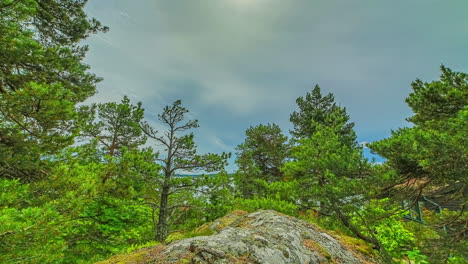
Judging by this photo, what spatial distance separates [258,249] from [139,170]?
5909 millimetres

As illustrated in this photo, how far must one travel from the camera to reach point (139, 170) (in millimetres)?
7363

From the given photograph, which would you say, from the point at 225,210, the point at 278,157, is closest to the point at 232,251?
the point at 225,210

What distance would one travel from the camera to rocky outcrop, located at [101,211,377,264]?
82.4 inches

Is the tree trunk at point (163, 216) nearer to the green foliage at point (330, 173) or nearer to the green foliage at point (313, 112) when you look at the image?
the green foliage at point (330, 173)

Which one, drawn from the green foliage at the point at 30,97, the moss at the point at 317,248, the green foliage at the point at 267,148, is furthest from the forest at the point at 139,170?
the green foliage at the point at 267,148

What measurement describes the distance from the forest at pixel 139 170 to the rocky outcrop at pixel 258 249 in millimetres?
934

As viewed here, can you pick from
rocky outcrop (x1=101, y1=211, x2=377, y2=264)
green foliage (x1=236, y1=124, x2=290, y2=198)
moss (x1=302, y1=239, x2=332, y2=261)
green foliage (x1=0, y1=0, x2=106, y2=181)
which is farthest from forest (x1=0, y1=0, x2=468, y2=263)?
green foliage (x1=236, y1=124, x2=290, y2=198)

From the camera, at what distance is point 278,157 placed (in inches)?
720

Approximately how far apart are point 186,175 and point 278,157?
11.1m

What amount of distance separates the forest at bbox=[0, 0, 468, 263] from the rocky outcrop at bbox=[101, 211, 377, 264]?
0.93 m

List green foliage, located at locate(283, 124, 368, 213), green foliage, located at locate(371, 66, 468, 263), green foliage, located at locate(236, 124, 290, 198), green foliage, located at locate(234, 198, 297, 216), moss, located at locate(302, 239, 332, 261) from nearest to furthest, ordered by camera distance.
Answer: moss, located at locate(302, 239, 332, 261) < green foliage, located at locate(371, 66, 468, 263) < green foliage, located at locate(234, 198, 297, 216) < green foliage, located at locate(283, 124, 368, 213) < green foliage, located at locate(236, 124, 290, 198)

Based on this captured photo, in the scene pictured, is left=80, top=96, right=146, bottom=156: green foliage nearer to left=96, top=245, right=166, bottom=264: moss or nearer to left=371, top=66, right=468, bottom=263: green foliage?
left=96, top=245, right=166, bottom=264: moss

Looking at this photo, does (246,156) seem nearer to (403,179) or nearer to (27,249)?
(403,179)

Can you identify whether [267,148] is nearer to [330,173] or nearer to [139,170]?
[330,173]
